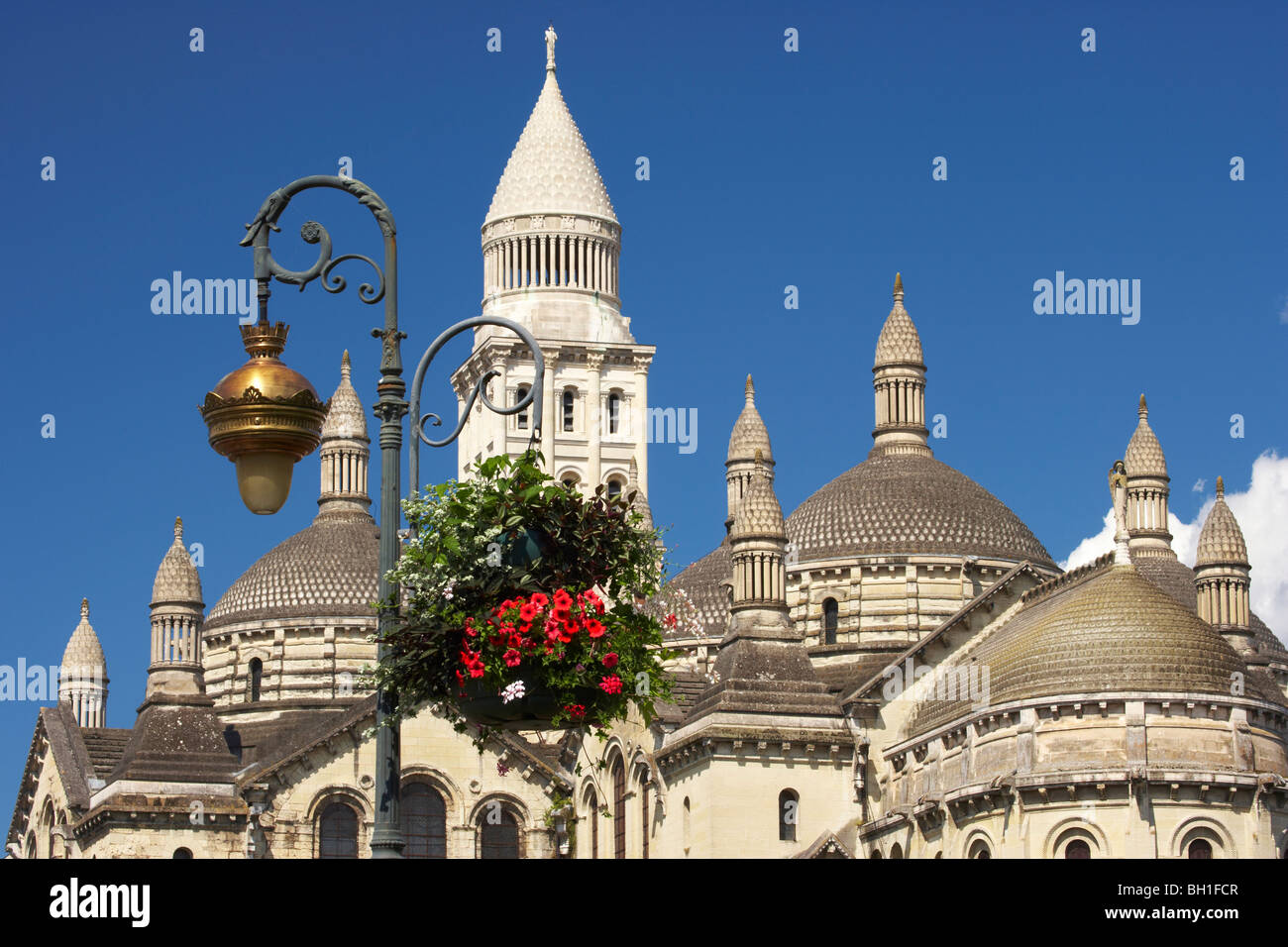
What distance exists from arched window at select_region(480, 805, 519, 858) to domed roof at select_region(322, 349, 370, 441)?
86.2ft

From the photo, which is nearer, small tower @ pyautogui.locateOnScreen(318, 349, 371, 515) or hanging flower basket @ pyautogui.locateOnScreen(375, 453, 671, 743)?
hanging flower basket @ pyautogui.locateOnScreen(375, 453, 671, 743)

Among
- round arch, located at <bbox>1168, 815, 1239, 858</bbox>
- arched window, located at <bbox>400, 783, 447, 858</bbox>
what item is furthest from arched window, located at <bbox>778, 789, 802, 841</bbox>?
arched window, located at <bbox>400, 783, 447, 858</bbox>

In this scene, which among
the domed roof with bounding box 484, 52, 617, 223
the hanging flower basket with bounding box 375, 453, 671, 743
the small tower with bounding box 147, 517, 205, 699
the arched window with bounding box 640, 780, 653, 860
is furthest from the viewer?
the domed roof with bounding box 484, 52, 617, 223

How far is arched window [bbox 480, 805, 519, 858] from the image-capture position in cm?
7762

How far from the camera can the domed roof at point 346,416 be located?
101m

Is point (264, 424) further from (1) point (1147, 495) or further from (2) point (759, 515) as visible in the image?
(1) point (1147, 495)

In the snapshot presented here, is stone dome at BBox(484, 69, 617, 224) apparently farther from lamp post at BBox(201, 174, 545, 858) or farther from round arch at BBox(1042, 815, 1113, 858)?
lamp post at BBox(201, 174, 545, 858)

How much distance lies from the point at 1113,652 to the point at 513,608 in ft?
142

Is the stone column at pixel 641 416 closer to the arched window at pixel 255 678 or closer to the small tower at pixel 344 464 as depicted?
the small tower at pixel 344 464

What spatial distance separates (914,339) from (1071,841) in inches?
1184

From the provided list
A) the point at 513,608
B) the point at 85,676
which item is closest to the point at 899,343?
the point at 85,676

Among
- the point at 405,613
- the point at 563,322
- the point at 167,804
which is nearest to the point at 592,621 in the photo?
the point at 405,613
